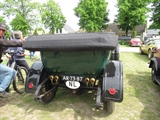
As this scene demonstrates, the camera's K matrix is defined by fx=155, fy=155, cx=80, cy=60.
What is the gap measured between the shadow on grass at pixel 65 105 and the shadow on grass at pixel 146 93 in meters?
0.97

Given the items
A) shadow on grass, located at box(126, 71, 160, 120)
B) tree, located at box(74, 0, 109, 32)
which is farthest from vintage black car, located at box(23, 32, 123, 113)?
tree, located at box(74, 0, 109, 32)

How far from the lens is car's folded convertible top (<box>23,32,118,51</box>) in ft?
8.33

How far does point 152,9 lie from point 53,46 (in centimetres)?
3726

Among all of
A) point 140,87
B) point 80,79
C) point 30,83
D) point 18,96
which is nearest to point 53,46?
point 80,79

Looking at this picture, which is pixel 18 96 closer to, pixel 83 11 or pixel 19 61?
pixel 19 61

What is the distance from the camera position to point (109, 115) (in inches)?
128

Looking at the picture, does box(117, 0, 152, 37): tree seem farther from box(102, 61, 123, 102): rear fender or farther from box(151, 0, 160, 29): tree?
box(102, 61, 123, 102): rear fender

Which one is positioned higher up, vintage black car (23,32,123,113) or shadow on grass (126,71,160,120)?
vintage black car (23,32,123,113)

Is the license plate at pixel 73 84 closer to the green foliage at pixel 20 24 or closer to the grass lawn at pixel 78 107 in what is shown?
the grass lawn at pixel 78 107

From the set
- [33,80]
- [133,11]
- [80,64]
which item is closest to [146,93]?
[80,64]

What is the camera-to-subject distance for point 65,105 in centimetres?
371

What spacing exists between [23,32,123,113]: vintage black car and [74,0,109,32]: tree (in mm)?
33030

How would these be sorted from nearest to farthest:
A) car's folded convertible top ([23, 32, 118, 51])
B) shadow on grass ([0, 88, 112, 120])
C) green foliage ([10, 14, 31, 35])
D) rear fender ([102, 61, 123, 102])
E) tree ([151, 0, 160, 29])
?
car's folded convertible top ([23, 32, 118, 51])
rear fender ([102, 61, 123, 102])
shadow on grass ([0, 88, 112, 120])
tree ([151, 0, 160, 29])
green foliage ([10, 14, 31, 35])

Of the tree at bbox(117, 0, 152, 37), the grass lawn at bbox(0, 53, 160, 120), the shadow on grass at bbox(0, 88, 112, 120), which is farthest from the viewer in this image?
the tree at bbox(117, 0, 152, 37)
